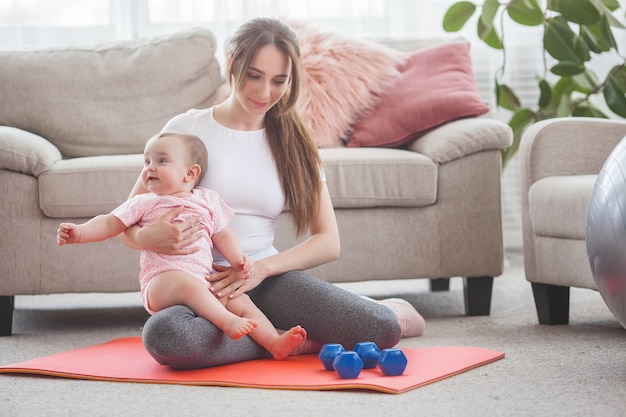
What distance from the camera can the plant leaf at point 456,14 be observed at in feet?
11.0

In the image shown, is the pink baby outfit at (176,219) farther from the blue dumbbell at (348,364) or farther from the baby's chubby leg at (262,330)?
the blue dumbbell at (348,364)

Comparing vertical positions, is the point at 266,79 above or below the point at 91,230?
above

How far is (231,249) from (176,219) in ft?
0.45

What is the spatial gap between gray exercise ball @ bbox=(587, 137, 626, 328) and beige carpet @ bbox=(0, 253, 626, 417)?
173 millimetres

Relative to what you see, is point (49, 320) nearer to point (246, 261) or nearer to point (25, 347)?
point (25, 347)

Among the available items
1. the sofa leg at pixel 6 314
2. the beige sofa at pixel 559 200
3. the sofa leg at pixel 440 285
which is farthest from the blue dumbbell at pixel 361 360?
the sofa leg at pixel 440 285

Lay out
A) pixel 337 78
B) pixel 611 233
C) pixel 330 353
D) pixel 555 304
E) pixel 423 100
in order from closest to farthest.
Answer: pixel 611 233, pixel 330 353, pixel 555 304, pixel 423 100, pixel 337 78

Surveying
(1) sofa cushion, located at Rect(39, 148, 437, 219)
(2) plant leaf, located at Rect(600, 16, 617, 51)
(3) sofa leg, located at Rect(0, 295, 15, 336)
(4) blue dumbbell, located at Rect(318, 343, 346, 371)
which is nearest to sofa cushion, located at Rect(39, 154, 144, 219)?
(1) sofa cushion, located at Rect(39, 148, 437, 219)

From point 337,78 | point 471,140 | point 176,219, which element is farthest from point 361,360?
point 337,78

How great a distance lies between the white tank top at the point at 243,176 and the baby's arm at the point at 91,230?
22cm

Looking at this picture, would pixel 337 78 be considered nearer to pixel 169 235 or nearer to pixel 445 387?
pixel 169 235

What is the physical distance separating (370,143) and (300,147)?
85 centimetres

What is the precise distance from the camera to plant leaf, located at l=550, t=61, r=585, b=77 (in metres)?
3.18

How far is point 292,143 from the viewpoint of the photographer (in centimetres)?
203
